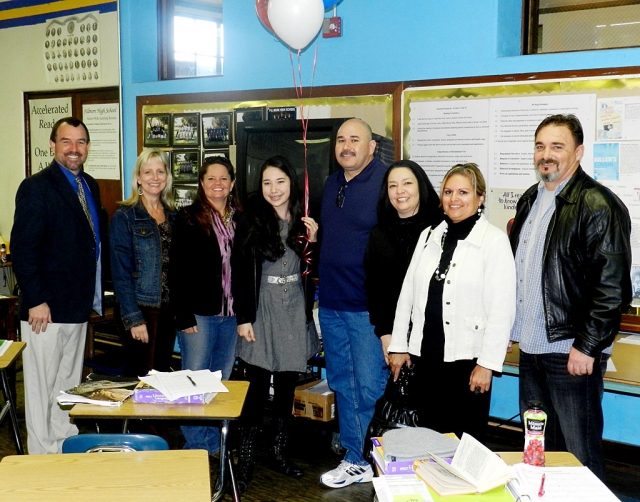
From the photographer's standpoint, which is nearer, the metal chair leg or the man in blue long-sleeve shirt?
the man in blue long-sleeve shirt

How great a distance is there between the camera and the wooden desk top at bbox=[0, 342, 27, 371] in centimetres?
323

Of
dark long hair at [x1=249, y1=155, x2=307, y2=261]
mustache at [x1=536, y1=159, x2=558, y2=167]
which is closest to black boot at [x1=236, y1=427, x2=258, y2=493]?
dark long hair at [x1=249, y1=155, x2=307, y2=261]

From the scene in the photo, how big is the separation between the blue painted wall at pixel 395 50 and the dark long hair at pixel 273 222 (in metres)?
1.20

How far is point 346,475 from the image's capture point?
11.4ft

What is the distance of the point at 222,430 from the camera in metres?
2.57

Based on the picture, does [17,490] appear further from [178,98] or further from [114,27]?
[114,27]

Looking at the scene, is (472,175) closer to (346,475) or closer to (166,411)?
(166,411)

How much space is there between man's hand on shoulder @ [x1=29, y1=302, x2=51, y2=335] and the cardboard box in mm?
1482

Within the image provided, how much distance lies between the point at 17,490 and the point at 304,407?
2.36 metres

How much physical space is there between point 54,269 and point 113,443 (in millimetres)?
1457

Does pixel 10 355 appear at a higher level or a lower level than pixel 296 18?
lower

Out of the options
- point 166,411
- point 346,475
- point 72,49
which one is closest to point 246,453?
point 346,475

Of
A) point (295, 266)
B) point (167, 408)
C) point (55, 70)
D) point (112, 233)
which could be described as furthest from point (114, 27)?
point (167, 408)

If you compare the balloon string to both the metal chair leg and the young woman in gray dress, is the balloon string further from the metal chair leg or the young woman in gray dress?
the metal chair leg
